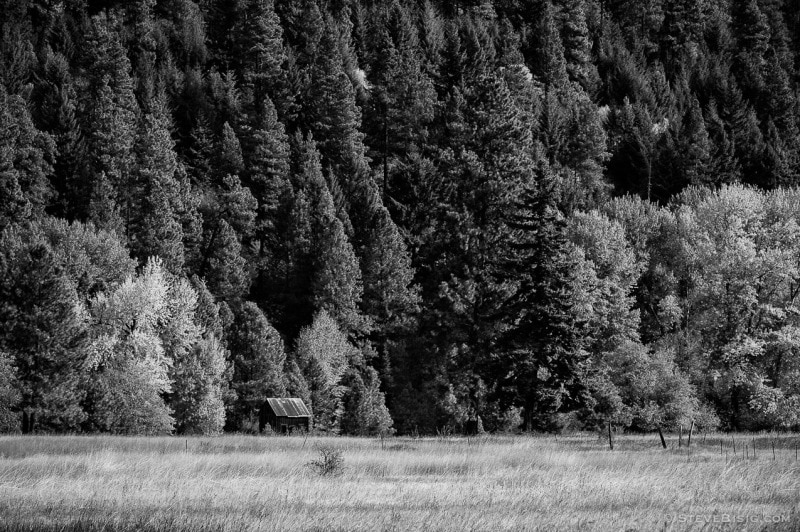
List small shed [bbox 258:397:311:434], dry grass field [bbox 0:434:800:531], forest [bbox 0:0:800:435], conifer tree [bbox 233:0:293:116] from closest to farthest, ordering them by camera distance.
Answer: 1. dry grass field [bbox 0:434:800:531]
2. forest [bbox 0:0:800:435]
3. small shed [bbox 258:397:311:434]
4. conifer tree [bbox 233:0:293:116]

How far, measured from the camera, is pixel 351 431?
8375 centimetres

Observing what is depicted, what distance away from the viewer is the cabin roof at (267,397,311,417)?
3056 inches

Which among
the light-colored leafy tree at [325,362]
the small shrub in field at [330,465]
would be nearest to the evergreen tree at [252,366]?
the light-colored leafy tree at [325,362]

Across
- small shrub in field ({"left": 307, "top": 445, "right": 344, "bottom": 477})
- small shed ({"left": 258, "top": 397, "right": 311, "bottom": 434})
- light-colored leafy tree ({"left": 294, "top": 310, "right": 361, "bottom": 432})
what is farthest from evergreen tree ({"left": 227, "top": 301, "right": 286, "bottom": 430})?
small shrub in field ({"left": 307, "top": 445, "right": 344, "bottom": 477})

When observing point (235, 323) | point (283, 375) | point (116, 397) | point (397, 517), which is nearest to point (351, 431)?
point (283, 375)

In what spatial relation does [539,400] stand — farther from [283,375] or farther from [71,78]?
[71,78]

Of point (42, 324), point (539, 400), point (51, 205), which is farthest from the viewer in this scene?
point (51, 205)

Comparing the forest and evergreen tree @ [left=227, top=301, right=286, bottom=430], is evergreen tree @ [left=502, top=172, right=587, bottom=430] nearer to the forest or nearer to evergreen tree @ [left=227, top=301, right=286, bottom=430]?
the forest

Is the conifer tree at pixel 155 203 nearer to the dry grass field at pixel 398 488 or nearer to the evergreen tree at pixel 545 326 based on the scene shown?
the evergreen tree at pixel 545 326

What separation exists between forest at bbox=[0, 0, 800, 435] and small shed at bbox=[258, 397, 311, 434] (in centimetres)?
346

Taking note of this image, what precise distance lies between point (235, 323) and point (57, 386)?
26329 millimetres

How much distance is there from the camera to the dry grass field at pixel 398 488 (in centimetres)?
2319

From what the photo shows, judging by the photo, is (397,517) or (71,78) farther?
(71,78)

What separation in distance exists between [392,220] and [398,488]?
79682mm
